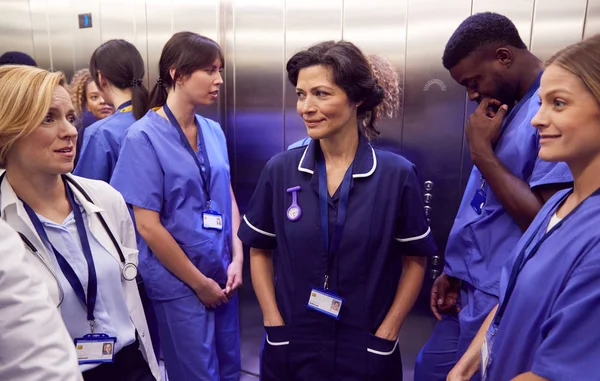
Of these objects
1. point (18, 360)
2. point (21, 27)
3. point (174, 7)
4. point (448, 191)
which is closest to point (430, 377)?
point (448, 191)

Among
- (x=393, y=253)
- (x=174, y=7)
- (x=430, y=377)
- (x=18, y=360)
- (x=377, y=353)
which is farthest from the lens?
(x=174, y=7)

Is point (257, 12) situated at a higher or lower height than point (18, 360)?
higher

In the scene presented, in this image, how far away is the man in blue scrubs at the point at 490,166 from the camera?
1.69 meters

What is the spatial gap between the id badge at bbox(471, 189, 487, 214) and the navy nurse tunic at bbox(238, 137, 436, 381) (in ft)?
0.77

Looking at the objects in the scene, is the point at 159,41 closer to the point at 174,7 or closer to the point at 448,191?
the point at 174,7

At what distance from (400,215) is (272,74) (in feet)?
5.23

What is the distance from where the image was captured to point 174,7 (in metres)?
3.15

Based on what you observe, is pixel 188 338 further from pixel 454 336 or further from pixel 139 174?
pixel 454 336

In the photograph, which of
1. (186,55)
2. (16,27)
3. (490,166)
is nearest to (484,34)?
(490,166)

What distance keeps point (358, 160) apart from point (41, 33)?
10.6 ft

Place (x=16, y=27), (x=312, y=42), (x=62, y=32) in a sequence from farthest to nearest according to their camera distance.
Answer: (x=16, y=27) < (x=62, y=32) < (x=312, y=42)

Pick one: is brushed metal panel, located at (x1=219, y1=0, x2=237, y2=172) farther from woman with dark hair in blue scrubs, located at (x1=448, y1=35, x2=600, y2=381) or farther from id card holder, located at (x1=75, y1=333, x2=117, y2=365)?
woman with dark hair in blue scrubs, located at (x1=448, y1=35, x2=600, y2=381)

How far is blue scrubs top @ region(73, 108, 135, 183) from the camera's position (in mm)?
2598

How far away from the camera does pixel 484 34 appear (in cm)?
189
